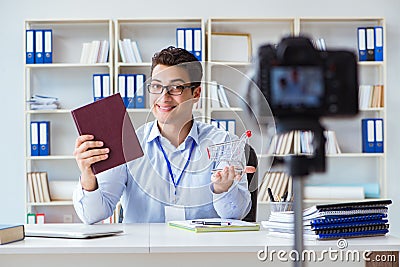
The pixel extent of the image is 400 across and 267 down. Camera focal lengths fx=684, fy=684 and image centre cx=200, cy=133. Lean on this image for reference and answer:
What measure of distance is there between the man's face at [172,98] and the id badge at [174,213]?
12.2 inches

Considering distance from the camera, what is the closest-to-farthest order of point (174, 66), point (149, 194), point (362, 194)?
1. point (174, 66)
2. point (149, 194)
3. point (362, 194)

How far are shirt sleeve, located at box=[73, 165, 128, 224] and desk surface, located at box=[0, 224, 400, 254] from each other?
0.29m

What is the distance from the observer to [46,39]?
15.1 ft

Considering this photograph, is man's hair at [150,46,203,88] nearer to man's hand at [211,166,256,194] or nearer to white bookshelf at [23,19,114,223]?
man's hand at [211,166,256,194]

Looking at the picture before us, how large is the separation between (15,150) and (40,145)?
29cm

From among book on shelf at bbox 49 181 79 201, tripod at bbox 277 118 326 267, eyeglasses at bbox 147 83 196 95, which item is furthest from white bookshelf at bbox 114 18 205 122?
tripod at bbox 277 118 326 267

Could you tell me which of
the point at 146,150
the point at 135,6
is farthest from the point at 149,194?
the point at 135,6

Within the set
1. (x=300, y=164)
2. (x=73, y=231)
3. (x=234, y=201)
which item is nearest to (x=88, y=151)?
(x=73, y=231)

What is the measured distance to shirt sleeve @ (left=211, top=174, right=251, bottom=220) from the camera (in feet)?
7.11

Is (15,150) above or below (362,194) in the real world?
above

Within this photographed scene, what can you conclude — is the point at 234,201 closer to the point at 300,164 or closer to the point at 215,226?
the point at 215,226

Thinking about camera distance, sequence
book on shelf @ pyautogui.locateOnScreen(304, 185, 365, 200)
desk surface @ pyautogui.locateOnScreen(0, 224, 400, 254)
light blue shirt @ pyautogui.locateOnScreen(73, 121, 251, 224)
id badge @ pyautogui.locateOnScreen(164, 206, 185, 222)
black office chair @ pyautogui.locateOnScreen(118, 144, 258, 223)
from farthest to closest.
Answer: book on shelf @ pyautogui.locateOnScreen(304, 185, 365, 200)
id badge @ pyautogui.locateOnScreen(164, 206, 185, 222)
light blue shirt @ pyautogui.locateOnScreen(73, 121, 251, 224)
black office chair @ pyautogui.locateOnScreen(118, 144, 258, 223)
desk surface @ pyautogui.locateOnScreen(0, 224, 400, 254)

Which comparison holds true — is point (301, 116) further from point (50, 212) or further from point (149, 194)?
point (50, 212)

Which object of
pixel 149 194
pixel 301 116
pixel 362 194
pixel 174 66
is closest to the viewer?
pixel 301 116
